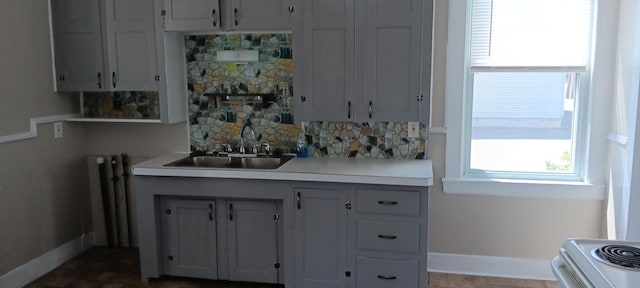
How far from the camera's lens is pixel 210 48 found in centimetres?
371

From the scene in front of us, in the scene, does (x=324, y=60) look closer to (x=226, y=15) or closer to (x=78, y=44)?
(x=226, y=15)

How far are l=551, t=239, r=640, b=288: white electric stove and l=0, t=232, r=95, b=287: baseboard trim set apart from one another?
3303 millimetres

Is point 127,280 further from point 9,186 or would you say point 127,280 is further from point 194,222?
point 9,186

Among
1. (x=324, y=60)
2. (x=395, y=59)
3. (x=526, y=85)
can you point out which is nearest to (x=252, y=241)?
(x=324, y=60)

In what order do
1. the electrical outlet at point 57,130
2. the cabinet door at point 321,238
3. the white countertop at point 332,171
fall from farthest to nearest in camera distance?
the electrical outlet at point 57,130, the cabinet door at point 321,238, the white countertop at point 332,171

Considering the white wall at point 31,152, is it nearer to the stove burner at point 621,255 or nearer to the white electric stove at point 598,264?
the white electric stove at point 598,264

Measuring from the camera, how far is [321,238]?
3121 millimetres

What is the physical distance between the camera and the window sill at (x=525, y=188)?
335 cm

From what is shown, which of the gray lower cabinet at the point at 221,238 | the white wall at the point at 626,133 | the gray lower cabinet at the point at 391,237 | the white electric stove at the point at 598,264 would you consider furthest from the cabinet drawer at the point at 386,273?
the white electric stove at the point at 598,264

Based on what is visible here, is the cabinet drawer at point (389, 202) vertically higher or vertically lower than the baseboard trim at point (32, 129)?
lower

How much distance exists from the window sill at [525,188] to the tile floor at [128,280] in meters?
0.60

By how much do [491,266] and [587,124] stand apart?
1.17 metres

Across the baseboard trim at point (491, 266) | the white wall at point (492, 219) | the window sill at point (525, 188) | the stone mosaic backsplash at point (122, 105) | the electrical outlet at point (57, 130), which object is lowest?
the baseboard trim at point (491, 266)

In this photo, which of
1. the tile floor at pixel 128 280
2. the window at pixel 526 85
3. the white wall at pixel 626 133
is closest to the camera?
the white wall at pixel 626 133
